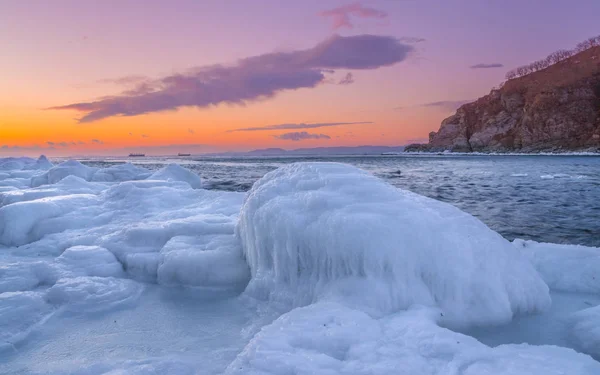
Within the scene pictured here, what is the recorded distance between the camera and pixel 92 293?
197 inches

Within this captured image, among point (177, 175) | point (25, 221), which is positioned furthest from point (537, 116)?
point (25, 221)

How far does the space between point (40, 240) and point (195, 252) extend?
416 centimetres

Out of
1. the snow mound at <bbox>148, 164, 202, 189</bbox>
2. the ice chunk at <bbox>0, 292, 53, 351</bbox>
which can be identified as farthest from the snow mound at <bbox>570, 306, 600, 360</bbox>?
the snow mound at <bbox>148, 164, 202, 189</bbox>

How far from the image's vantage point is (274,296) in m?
4.73

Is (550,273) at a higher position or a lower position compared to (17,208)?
lower

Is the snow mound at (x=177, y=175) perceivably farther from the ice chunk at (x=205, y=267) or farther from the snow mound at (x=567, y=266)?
the snow mound at (x=567, y=266)

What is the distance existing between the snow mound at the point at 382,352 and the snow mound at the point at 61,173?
1910cm

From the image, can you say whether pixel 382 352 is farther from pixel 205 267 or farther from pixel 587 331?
pixel 205 267

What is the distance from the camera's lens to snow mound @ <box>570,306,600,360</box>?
3510mm

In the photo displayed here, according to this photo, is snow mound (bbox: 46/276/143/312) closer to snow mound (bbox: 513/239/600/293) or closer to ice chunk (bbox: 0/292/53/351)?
ice chunk (bbox: 0/292/53/351)

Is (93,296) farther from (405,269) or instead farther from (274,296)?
(405,269)

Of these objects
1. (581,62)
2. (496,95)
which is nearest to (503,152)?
(496,95)

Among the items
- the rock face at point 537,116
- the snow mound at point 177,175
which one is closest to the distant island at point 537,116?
the rock face at point 537,116

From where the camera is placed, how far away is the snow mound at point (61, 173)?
59.5 feet
